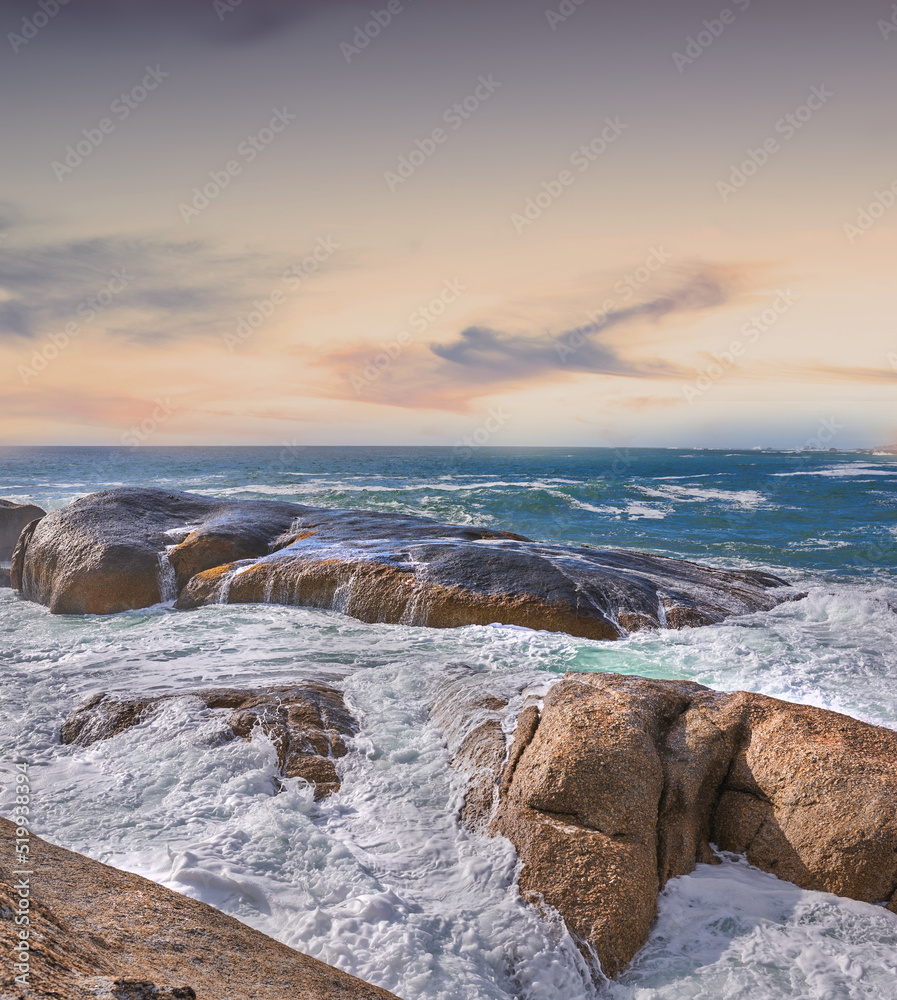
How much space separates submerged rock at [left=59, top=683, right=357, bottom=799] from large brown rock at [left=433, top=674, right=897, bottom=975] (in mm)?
1372

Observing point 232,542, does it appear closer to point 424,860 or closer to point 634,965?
point 424,860

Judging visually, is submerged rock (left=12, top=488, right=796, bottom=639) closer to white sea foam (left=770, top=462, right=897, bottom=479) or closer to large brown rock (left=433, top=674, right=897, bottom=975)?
large brown rock (left=433, top=674, right=897, bottom=975)

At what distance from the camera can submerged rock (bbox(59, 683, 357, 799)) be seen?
551cm

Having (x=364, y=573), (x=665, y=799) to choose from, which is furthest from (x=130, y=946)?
(x=364, y=573)

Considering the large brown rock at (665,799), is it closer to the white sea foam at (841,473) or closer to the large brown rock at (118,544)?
the large brown rock at (118,544)

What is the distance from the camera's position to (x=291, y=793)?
5145 mm

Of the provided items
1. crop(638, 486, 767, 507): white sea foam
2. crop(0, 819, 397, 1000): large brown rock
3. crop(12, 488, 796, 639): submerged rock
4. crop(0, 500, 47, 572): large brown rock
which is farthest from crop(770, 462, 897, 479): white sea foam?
crop(0, 819, 397, 1000): large brown rock

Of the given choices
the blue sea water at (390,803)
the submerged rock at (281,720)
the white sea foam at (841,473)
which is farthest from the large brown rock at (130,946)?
the white sea foam at (841,473)

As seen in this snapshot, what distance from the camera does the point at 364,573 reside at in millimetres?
11156

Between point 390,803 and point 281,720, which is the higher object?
point 281,720

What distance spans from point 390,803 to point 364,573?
6.29 m

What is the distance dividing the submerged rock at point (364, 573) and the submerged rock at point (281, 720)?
3804mm

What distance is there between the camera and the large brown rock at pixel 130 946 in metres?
2.10

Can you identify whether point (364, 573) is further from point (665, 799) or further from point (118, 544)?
point (665, 799)
